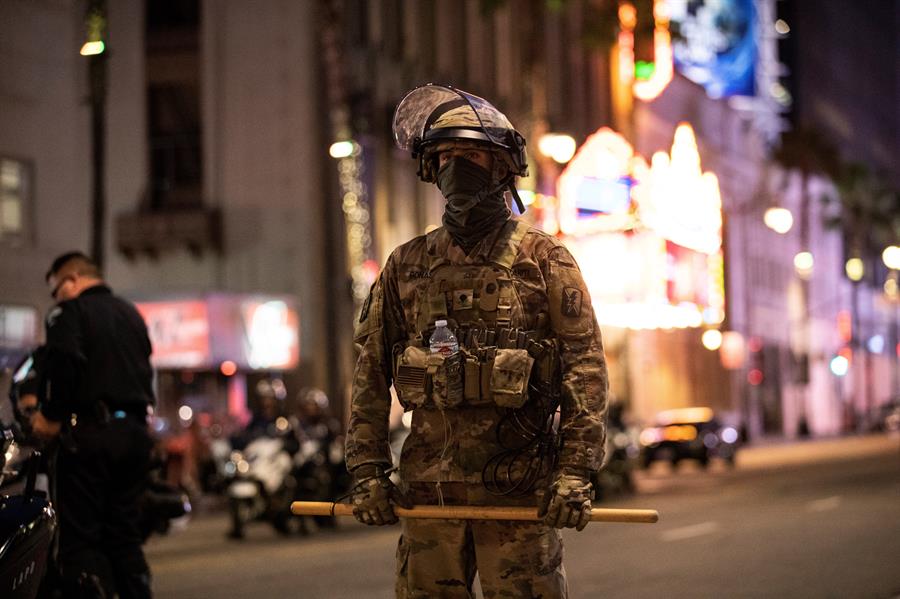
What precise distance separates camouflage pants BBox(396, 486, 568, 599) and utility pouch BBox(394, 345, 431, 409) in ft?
1.40

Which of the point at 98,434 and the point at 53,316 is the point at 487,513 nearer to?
the point at 98,434

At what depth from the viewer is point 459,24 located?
3925cm

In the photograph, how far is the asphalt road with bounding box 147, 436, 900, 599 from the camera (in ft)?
37.5

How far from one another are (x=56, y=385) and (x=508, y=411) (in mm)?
3257

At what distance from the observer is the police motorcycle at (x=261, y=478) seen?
17.4 m

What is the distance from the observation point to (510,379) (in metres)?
5.28

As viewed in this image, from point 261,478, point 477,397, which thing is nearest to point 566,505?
point 477,397

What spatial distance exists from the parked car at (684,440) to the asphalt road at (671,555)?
1365 centimetres

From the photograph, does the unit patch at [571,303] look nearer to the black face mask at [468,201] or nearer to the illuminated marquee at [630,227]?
the black face mask at [468,201]

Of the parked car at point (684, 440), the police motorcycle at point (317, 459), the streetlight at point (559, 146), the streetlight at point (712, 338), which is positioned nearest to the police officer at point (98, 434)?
the police motorcycle at point (317, 459)

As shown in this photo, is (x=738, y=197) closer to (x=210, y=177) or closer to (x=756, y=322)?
(x=756, y=322)

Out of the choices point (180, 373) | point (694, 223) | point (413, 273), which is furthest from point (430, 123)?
point (694, 223)

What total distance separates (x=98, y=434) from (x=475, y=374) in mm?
3272

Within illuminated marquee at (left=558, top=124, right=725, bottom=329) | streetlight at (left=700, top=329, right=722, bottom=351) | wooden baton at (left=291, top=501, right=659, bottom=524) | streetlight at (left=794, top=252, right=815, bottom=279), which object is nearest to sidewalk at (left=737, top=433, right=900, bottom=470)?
streetlight at (left=700, top=329, right=722, bottom=351)
